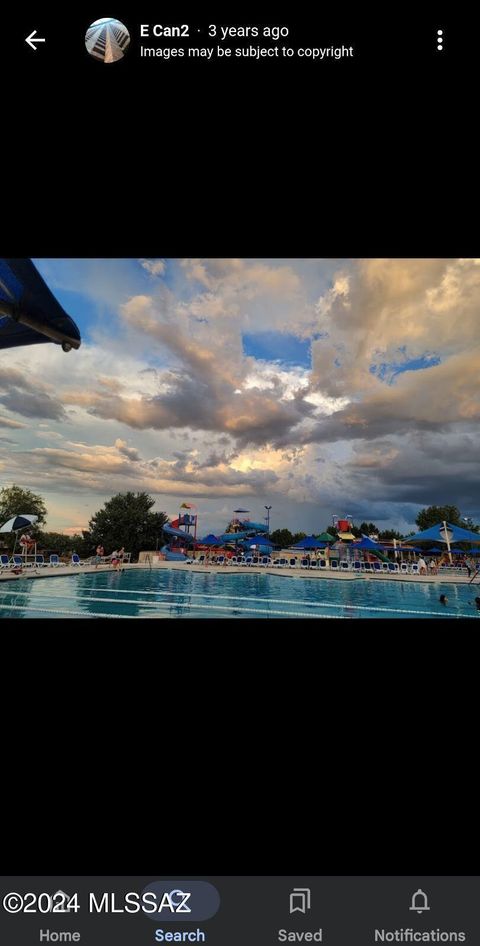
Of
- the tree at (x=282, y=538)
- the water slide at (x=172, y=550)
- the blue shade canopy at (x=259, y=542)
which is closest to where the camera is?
the water slide at (x=172, y=550)

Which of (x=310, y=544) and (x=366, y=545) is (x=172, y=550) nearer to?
(x=310, y=544)

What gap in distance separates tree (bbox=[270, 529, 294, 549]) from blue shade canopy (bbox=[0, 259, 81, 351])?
12590 millimetres

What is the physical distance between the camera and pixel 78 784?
1.59 meters

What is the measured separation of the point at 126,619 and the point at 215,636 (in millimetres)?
463

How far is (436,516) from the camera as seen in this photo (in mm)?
16922

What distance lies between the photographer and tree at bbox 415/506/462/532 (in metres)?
16.2

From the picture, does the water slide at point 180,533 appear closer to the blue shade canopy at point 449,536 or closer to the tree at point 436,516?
the blue shade canopy at point 449,536

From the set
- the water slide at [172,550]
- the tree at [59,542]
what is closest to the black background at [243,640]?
the tree at [59,542]
